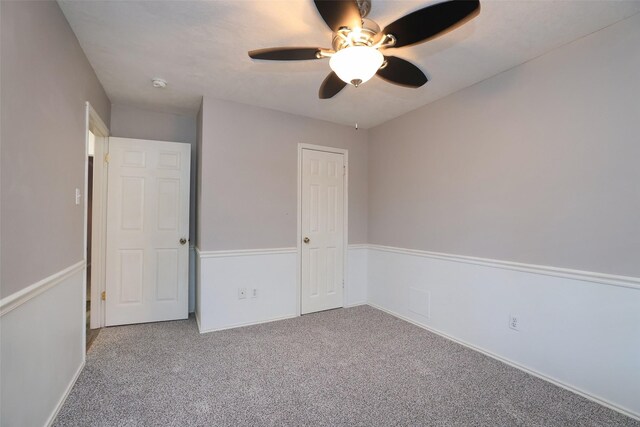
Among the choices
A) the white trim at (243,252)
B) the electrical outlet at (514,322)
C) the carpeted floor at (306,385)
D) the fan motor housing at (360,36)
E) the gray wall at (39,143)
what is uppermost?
the fan motor housing at (360,36)

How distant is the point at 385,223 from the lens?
3771mm

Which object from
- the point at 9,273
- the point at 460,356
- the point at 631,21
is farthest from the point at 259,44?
the point at 460,356

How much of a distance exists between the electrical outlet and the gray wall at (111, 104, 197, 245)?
10.9 ft

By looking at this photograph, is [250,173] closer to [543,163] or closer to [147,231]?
[147,231]

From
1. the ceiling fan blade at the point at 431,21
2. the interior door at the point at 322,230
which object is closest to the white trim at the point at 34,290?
the ceiling fan blade at the point at 431,21

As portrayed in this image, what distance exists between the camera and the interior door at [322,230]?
364cm

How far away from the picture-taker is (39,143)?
1561 mm

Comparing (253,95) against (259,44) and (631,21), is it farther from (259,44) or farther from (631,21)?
(631,21)

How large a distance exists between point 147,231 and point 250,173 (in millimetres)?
1289

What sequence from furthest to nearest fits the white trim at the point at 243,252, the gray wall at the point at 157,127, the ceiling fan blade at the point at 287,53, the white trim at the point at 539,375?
the gray wall at the point at 157,127 < the white trim at the point at 243,252 < the white trim at the point at 539,375 < the ceiling fan blade at the point at 287,53

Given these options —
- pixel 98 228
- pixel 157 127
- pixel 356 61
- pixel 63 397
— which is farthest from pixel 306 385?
pixel 157 127

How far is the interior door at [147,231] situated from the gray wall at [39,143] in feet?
3.40

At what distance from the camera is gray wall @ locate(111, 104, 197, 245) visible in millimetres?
3342

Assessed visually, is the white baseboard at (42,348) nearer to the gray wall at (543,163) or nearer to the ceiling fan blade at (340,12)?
the ceiling fan blade at (340,12)
